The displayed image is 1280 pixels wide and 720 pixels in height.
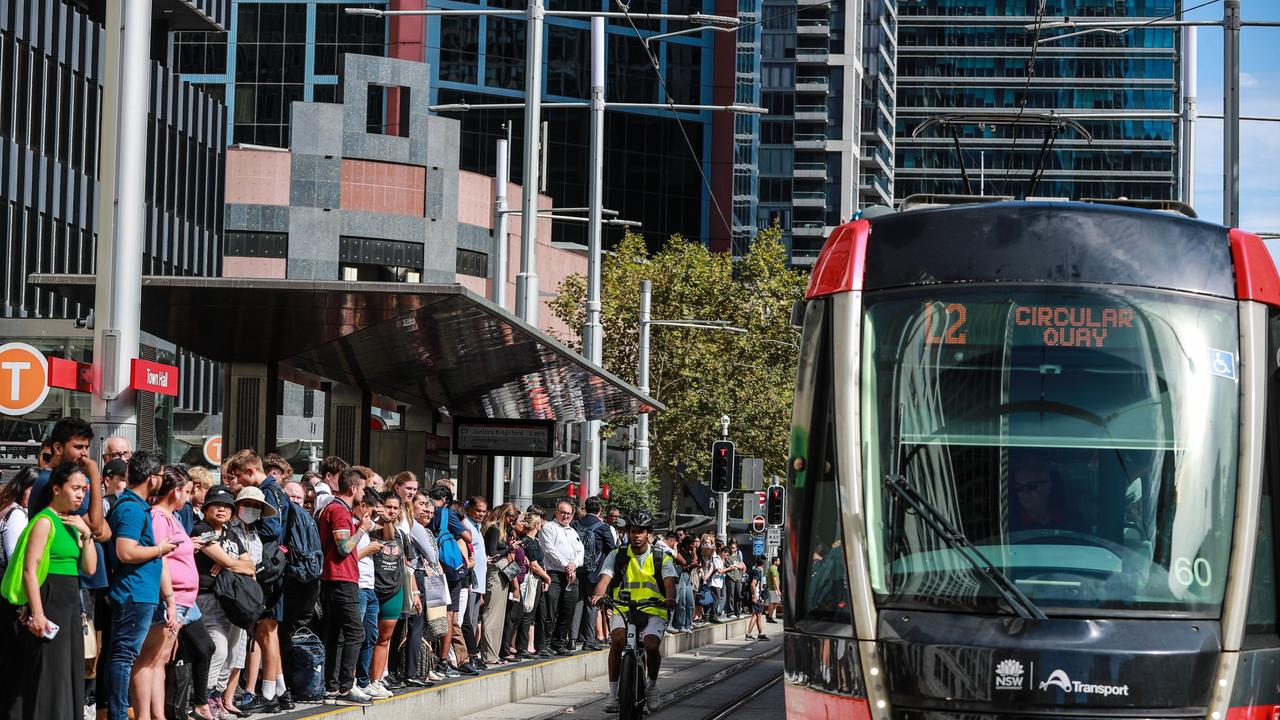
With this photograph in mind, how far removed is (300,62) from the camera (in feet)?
284

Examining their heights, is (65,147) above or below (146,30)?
above

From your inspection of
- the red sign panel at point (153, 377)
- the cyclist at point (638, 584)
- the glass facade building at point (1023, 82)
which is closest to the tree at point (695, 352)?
the cyclist at point (638, 584)

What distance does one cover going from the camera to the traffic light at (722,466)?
24734 mm

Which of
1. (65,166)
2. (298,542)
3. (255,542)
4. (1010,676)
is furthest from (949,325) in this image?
(65,166)

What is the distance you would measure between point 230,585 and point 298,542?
0.88 meters

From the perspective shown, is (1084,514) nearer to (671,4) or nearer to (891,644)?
(891,644)

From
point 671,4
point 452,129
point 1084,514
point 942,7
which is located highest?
point 942,7

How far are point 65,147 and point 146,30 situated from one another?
35.7 meters

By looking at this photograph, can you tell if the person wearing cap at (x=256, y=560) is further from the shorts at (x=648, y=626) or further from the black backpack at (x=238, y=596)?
the shorts at (x=648, y=626)

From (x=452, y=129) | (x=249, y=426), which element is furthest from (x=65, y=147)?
(x=249, y=426)

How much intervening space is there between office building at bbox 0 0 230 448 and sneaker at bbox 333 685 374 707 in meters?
26.6

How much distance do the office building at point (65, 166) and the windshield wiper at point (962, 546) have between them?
32896 mm

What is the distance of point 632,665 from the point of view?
1544 cm

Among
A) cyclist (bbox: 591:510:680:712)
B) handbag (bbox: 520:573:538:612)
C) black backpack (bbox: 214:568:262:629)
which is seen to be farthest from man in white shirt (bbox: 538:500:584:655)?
black backpack (bbox: 214:568:262:629)
